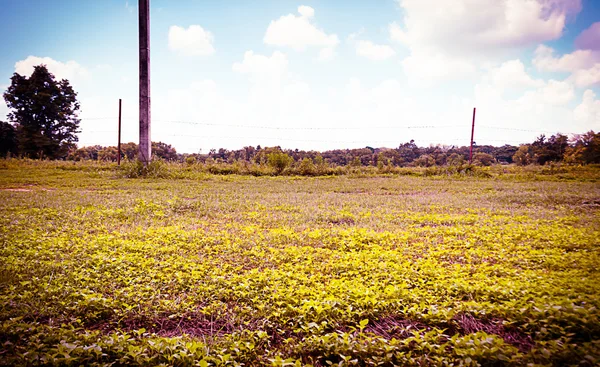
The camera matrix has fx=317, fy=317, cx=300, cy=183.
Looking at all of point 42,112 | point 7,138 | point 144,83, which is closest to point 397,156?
point 144,83

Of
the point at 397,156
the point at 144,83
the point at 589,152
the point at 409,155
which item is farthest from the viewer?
the point at 409,155

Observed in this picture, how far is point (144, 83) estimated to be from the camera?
16406 mm

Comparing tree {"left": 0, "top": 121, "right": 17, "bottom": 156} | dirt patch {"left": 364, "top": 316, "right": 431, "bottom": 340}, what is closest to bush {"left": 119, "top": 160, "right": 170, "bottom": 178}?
dirt patch {"left": 364, "top": 316, "right": 431, "bottom": 340}

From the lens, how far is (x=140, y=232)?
5668 mm

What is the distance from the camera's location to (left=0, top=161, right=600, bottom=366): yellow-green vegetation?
7.88 ft

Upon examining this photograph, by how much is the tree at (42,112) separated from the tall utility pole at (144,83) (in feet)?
54.6

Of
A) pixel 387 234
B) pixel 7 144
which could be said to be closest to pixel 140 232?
pixel 387 234

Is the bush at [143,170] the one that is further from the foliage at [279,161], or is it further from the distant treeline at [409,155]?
the foliage at [279,161]

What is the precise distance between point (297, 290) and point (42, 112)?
38655 millimetres

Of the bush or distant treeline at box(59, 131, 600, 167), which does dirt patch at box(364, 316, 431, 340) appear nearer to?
the bush

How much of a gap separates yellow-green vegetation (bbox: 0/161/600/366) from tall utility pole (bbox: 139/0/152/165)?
9.96 m

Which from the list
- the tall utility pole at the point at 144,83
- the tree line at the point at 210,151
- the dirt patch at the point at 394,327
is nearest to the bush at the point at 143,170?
the tall utility pole at the point at 144,83

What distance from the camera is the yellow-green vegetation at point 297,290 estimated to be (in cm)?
240

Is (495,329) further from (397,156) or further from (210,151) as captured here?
(397,156)
